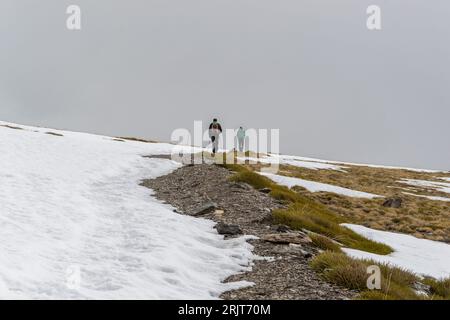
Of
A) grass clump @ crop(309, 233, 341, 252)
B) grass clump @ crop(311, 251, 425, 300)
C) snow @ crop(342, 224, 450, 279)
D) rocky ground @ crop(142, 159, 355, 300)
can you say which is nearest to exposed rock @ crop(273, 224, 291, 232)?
rocky ground @ crop(142, 159, 355, 300)

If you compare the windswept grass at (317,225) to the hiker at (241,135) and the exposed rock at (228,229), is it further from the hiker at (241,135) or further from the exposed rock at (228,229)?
the hiker at (241,135)

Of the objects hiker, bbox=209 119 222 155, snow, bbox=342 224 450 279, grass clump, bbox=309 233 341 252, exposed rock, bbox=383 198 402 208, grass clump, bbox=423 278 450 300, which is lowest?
exposed rock, bbox=383 198 402 208

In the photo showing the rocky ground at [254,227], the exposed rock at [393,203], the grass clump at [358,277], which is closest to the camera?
the grass clump at [358,277]

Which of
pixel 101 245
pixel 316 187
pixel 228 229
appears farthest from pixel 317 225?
pixel 316 187

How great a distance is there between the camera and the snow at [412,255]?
42.5 feet

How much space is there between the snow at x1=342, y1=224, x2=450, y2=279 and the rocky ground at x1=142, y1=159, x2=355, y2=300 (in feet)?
7.50

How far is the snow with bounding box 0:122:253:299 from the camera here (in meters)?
7.81

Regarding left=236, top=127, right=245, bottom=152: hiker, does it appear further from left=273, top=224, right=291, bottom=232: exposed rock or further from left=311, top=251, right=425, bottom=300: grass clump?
left=311, top=251, right=425, bottom=300: grass clump

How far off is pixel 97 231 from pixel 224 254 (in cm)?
370

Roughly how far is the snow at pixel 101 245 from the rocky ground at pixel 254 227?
0.52 meters

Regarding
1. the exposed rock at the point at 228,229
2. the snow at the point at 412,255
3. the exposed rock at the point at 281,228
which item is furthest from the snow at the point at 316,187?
the exposed rock at the point at 228,229

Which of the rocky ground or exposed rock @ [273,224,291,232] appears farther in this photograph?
exposed rock @ [273,224,291,232]
